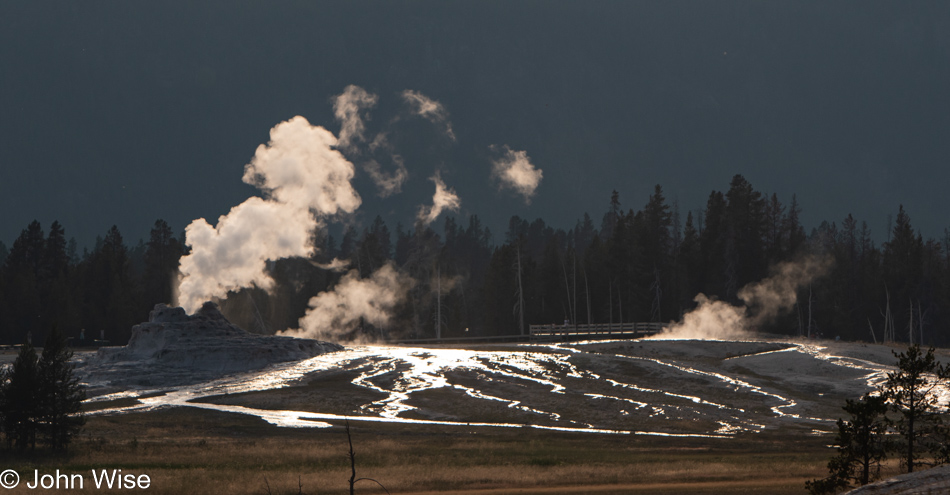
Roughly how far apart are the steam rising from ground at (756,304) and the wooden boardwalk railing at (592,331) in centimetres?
295

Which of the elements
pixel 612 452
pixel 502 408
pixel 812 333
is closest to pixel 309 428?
pixel 502 408

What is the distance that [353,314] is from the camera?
5069 inches

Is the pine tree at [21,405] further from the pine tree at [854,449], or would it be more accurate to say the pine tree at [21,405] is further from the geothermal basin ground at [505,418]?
the pine tree at [854,449]

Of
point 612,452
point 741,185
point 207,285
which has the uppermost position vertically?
point 741,185

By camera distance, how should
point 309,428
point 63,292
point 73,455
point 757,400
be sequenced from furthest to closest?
point 63,292, point 757,400, point 309,428, point 73,455

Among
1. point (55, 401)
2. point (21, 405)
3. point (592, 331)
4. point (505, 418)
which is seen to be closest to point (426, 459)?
point (505, 418)

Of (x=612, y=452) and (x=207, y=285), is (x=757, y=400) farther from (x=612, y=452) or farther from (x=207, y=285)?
(x=207, y=285)

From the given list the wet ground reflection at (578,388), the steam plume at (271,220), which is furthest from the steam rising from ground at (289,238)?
the wet ground reflection at (578,388)

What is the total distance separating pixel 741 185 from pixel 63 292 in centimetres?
9441

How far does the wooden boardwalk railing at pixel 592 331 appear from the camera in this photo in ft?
328

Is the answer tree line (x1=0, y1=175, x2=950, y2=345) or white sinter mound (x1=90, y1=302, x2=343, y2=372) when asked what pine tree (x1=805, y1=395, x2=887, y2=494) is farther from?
tree line (x1=0, y1=175, x2=950, y2=345)

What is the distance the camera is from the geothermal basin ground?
108 feet

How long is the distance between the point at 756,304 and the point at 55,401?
92.3m

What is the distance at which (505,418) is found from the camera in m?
53.8
